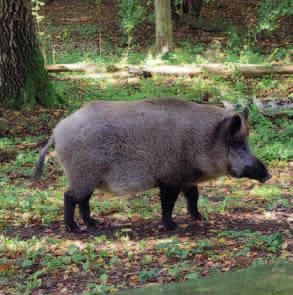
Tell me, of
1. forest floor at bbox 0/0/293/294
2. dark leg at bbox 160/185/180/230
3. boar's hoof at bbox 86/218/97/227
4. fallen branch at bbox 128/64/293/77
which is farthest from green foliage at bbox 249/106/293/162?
boar's hoof at bbox 86/218/97/227

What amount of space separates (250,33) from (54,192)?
15.1m

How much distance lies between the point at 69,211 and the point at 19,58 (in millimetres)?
6151

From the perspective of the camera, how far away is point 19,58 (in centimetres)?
1248

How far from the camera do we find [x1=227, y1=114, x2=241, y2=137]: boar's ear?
7.03m

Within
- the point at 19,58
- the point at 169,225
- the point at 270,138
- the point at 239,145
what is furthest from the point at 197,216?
the point at 19,58

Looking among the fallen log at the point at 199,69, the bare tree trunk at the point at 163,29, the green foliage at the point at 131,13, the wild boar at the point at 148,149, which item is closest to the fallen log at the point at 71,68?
the fallen log at the point at 199,69

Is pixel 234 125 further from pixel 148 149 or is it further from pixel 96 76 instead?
pixel 96 76

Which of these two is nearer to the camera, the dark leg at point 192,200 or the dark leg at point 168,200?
the dark leg at point 168,200

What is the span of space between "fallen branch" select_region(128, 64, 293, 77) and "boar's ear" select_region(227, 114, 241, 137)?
8.25 metres

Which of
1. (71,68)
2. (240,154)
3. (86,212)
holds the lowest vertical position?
(86,212)

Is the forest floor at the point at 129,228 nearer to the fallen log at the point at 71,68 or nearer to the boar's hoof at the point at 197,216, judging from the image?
the boar's hoof at the point at 197,216

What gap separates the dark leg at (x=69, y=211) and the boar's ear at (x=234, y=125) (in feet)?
6.20

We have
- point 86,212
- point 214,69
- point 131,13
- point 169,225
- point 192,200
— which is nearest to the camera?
point 169,225

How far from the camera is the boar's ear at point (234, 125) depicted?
7.03 m
